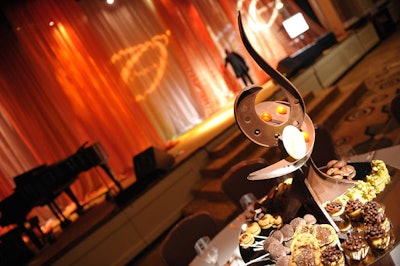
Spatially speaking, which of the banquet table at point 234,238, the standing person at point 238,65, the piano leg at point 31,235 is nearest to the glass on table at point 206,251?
the banquet table at point 234,238

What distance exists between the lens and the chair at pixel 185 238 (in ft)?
7.60

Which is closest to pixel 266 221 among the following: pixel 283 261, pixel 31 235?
pixel 283 261

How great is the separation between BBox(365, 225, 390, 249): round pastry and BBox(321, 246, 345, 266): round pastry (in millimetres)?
135

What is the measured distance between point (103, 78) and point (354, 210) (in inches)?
243

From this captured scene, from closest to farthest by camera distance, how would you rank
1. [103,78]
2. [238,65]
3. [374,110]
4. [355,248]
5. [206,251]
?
[355,248] < [206,251] < [374,110] < [103,78] < [238,65]

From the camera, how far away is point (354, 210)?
1.54m

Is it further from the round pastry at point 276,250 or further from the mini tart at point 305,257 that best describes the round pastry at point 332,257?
the round pastry at point 276,250

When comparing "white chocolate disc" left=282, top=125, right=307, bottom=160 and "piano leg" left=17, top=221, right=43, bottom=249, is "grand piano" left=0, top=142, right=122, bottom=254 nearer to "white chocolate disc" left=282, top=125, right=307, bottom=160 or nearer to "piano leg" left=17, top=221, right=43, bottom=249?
"piano leg" left=17, top=221, right=43, bottom=249

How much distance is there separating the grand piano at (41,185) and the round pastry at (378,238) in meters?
4.21

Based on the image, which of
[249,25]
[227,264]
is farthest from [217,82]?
[227,264]

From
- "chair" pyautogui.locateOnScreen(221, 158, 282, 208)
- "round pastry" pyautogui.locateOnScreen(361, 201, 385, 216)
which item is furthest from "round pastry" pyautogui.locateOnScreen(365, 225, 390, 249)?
"chair" pyautogui.locateOnScreen(221, 158, 282, 208)

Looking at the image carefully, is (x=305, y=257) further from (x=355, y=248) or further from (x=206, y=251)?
(x=206, y=251)

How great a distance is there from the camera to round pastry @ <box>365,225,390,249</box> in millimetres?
1372

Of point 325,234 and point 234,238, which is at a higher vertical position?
point 325,234
